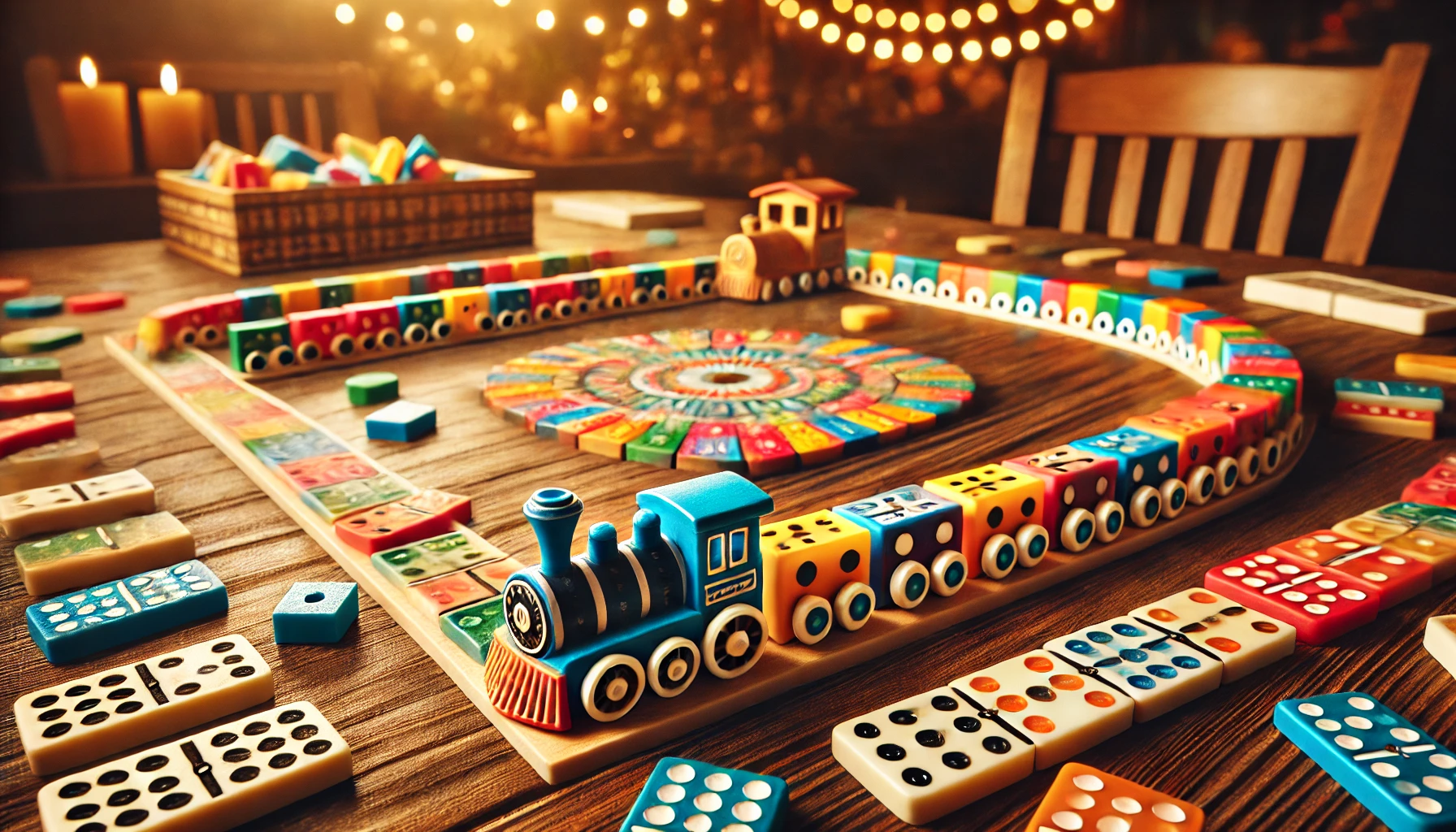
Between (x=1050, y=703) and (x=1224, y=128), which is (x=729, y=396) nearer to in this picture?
(x=1050, y=703)

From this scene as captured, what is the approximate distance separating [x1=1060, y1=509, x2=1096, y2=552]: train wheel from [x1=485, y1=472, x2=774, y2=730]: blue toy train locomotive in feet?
1.09

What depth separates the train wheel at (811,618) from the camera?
2.45 feet

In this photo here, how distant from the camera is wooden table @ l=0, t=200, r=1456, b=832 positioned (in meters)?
0.60

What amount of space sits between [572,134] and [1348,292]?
8.84ft

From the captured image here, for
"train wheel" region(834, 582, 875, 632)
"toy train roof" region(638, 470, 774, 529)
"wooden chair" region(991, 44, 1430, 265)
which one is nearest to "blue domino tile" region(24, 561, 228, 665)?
"toy train roof" region(638, 470, 774, 529)

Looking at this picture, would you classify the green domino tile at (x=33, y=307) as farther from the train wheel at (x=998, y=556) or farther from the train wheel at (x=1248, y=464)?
the train wheel at (x=1248, y=464)

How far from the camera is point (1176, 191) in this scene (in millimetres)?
2369

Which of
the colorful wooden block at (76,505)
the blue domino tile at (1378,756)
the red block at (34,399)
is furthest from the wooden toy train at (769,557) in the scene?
the red block at (34,399)

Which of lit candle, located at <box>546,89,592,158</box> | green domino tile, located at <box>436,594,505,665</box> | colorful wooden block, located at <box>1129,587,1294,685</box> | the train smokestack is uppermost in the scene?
lit candle, located at <box>546,89,592,158</box>

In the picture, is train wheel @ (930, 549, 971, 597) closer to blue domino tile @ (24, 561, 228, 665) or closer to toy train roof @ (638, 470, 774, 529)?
toy train roof @ (638, 470, 774, 529)

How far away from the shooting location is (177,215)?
7.96 ft

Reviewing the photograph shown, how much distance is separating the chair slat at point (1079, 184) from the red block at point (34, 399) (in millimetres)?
2182

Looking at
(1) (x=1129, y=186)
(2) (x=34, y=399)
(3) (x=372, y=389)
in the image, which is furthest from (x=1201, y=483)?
(1) (x=1129, y=186)

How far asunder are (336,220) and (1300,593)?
2.08m
